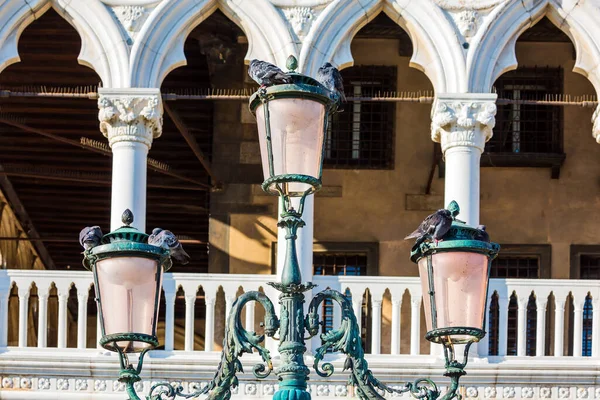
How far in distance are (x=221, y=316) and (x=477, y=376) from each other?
4.47m

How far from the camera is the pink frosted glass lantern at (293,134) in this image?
12.6 meters

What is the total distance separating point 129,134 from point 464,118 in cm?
331

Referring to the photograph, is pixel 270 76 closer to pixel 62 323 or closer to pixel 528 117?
pixel 62 323

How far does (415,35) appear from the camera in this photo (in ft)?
68.7

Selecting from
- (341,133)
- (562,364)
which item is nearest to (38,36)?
(341,133)

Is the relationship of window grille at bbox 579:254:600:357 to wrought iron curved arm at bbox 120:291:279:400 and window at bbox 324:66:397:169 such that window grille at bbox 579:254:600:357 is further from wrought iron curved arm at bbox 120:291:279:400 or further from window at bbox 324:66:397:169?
wrought iron curved arm at bbox 120:291:279:400

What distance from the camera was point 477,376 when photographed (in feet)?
65.6

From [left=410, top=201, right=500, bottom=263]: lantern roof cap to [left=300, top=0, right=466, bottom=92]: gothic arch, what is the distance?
7959mm

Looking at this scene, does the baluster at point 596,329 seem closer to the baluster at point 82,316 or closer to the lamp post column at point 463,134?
the lamp post column at point 463,134

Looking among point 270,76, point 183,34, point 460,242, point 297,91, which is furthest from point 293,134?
point 183,34

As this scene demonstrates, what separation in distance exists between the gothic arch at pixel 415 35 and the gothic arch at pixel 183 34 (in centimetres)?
29

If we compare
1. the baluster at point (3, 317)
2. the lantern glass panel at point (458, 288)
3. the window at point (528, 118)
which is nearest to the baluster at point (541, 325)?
the window at point (528, 118)

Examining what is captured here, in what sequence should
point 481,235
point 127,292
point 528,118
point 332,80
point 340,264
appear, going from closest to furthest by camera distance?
point 127,292, point 481,235, point 332,80, point 528,118, point 340,264

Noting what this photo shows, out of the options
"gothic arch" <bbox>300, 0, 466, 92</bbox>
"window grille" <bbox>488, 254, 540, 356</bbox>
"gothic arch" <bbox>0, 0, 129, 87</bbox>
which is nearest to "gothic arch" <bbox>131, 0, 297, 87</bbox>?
"gothic arch" <bbox>0, 0, 129, 87</bbox>
